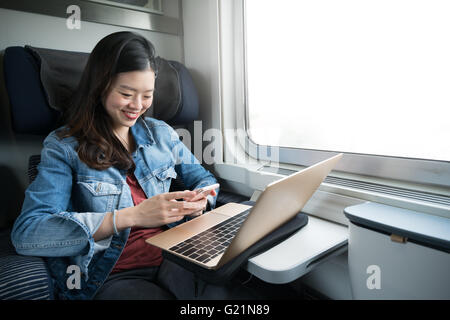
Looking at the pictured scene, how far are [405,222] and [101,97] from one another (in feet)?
3.55

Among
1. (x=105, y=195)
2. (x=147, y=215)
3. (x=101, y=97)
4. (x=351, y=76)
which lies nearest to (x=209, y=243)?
(x=147, y=215)

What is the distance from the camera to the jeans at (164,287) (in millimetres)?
876

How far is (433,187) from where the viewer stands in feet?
3.27

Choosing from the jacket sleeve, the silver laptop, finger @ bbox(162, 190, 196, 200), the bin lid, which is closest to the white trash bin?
the bin lid

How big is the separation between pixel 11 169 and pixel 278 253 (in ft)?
4.40

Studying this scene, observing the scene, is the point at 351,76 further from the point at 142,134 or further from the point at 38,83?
the point at 38,83

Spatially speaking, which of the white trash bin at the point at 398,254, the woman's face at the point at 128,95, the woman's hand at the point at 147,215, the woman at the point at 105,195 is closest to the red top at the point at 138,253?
the woman at the point at 105,195

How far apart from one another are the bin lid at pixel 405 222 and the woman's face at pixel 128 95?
82 cm

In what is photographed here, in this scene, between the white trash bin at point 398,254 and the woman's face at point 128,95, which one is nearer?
the white trash bin at point 398,254

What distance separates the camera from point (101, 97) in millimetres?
1118

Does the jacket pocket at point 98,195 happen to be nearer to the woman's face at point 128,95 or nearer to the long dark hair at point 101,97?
the long dark hair at point 101,97

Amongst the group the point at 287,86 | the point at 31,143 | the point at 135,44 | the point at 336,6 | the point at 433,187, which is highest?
the point at 336,6
